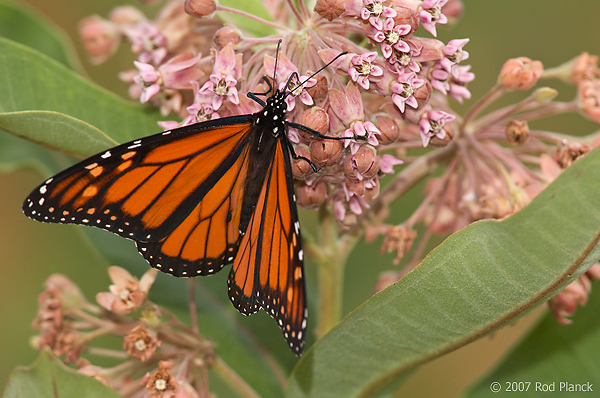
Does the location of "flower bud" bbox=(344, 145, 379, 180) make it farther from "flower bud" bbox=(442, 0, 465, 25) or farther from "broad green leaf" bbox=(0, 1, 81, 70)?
"broad green leaf" bbox=(0, 1, 81, 70)

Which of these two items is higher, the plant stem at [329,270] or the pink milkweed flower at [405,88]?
the pink milkweed flower at [405,88]

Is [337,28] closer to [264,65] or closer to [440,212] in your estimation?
[264,65]

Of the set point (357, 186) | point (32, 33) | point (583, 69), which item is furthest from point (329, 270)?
point (32, 33)

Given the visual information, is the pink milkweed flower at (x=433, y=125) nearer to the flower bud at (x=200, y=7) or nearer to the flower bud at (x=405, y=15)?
the flower bud at (x=405, y=15)

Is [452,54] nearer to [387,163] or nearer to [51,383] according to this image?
[387,163]

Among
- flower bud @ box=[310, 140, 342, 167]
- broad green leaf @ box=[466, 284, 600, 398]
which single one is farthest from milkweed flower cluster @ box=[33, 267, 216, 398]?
broad green leaf @ box=[466, 284, 600, 398]

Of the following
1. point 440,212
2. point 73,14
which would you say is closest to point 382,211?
point 440,212

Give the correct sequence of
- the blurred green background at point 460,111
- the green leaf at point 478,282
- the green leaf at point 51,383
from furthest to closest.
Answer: the blurred green background at point 460,111
the green leaf at point 51,383
the green leaf at point 478,282

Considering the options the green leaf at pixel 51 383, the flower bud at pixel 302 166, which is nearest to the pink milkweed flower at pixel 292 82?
the flower bud at pixel 302 166
